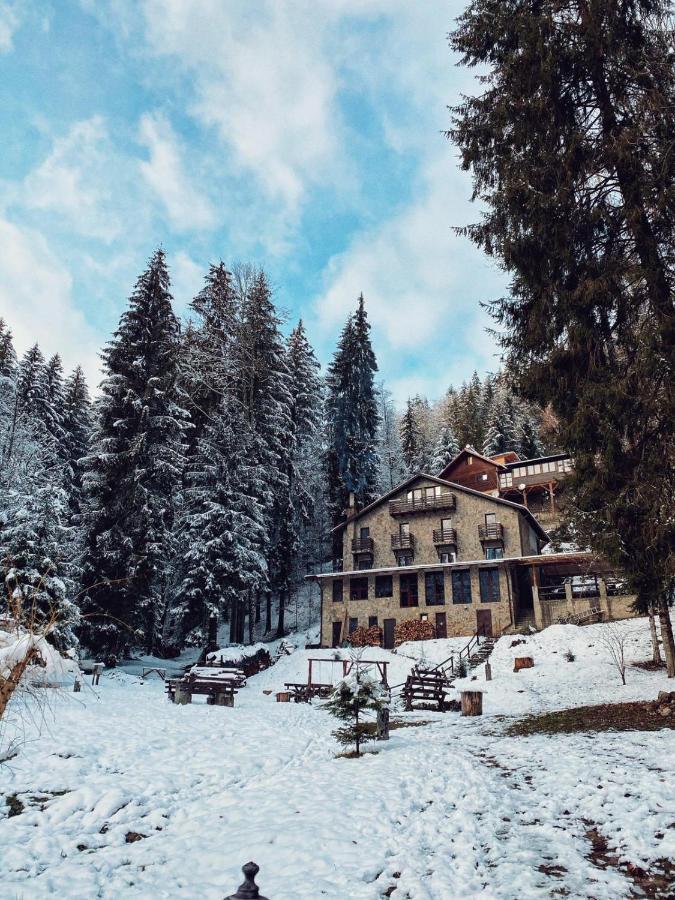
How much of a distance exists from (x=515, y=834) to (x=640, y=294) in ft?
31.0

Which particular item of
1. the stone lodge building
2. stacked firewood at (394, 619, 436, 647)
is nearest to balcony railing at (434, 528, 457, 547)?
the stone lodge building

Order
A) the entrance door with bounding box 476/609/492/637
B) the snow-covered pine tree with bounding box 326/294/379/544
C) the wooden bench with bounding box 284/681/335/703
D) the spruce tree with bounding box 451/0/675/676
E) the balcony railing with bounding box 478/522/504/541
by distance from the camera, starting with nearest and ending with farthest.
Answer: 1. the spruce tree with bounding box 451/0/675/676
2. the wooden bench with bounding box 284/681/335/703
3. the entrance door with bounding box 476/609/492/637
4. the balcony railing with bounding box 478/522/504/541
5. the snow-covered pine tree with bounding box 326/294/379/544

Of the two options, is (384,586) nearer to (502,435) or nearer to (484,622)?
(484,622)

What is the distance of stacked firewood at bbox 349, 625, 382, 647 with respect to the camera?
1431 inches

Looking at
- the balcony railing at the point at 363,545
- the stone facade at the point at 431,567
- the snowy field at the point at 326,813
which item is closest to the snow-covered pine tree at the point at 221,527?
the stone facade at the point at 431,567

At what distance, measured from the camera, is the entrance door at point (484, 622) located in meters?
34.5

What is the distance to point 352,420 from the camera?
156 ft

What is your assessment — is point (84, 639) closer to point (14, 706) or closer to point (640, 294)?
point (14, 706)

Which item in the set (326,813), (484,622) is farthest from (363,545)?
(326,813)

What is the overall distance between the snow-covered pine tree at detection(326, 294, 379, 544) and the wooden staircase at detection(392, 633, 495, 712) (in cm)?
1727

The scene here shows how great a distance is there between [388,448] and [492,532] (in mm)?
31937

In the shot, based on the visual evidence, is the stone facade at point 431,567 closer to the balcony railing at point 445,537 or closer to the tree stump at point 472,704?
the balcony railing at point 445,537

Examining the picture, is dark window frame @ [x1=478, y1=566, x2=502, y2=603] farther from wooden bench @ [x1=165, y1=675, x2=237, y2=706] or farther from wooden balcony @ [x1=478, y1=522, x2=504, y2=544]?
wooden bench @ [x1=165, y1=675, x2=237, y2=706]

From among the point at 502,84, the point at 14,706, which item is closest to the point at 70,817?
the point at 14,706
